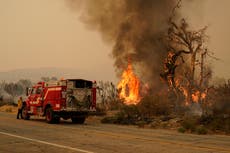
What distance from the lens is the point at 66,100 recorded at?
19469 millimetres

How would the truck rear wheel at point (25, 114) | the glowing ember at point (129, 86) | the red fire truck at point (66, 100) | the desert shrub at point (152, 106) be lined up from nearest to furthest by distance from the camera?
1. the red fire truck at point (66, 100)
2. the truck rear wheel at point (25, 114)
3. the desert shrub at point (152, 106)
4. the glowing ember at point (129, 86)

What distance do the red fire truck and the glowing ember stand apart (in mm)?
13438

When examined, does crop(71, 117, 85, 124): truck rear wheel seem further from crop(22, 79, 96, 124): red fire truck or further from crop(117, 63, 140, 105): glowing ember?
crop(117, 63, 140, 105): glowing ember

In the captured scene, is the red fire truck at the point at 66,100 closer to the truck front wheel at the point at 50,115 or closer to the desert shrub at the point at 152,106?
the truck front wheel at the point at 50,115

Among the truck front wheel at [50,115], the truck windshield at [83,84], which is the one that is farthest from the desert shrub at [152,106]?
the truck front wheel at [50,115]

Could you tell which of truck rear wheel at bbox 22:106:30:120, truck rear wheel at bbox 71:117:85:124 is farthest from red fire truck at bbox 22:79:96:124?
truck rear wheel at bbox 22:106:30:120

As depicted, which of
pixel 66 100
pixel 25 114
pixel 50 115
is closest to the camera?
Result: pixel 66 100

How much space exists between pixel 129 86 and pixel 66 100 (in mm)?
16026

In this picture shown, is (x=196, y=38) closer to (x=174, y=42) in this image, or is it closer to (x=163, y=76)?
(x=174, y=42)

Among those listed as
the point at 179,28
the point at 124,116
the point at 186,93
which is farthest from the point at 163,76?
the point at 124,116

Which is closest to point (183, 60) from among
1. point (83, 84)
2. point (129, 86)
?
point (129, 86)

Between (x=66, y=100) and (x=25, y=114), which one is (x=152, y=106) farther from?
(x=25, y=114)

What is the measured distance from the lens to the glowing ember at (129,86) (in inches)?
1342

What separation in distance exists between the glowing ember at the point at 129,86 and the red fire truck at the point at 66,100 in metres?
13.4
